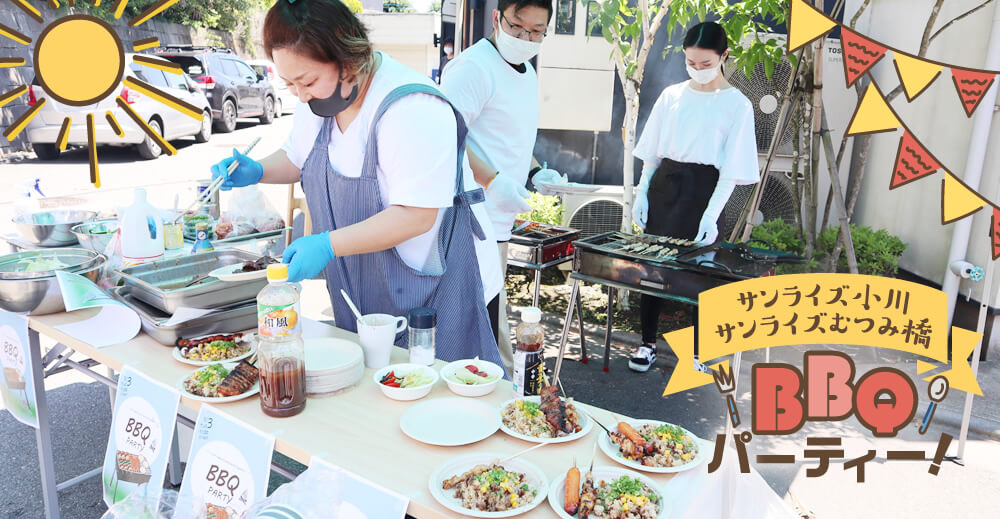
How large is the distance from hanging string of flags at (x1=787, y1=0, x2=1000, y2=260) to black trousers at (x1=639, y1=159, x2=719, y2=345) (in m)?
2.26

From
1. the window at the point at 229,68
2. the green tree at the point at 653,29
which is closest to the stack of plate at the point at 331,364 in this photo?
the green tree at the point at 653,29

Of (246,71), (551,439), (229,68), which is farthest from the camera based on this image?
(246,71)

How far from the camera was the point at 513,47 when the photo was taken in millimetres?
3047

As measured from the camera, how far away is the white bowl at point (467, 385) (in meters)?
1.82

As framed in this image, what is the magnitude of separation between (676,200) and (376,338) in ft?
8.72

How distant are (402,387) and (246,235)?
1.68 m

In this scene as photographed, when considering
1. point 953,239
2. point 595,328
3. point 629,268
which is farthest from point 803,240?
point 629,268

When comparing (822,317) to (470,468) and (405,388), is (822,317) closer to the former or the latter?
(470,468)

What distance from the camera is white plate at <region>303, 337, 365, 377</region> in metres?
1.80

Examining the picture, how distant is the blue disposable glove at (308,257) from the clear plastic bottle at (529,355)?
0.65 metres

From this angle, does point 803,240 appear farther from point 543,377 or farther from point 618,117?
point 543,377

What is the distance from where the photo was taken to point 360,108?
2.07 meters

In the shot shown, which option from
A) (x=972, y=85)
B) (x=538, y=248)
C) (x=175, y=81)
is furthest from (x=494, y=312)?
(x=175, y=81)

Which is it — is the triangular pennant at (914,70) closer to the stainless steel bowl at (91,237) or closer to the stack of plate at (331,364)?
the stack of plate at (331,364)
